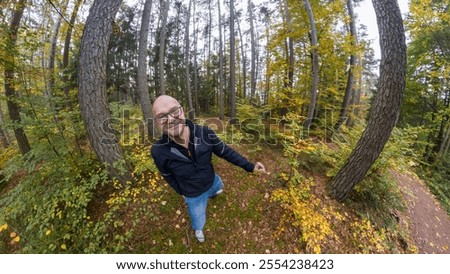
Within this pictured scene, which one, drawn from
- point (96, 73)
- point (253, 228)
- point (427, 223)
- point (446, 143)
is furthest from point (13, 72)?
point (446, 143)

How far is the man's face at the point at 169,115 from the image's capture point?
6.41 feet

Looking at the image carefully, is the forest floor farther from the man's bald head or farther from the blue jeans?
the man's bald head

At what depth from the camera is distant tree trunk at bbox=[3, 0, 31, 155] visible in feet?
11.3

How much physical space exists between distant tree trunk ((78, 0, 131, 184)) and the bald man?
171 centimetres

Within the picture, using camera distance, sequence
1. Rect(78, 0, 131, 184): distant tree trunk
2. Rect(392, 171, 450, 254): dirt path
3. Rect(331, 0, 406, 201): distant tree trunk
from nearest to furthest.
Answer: Rect(331, 0, 406, 201): distant tree trunk
Rect(78, 0, 131, 184): distant tree trunk
Rect(392, 171, 450, 254): dirt path

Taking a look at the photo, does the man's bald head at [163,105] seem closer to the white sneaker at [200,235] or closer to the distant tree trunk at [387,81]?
the white sneaker at [200,235]

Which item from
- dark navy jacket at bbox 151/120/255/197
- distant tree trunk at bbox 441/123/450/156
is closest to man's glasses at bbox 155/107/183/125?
dark navy jacket at bbox 151/120/255/197

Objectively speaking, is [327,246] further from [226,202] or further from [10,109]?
[10,109]

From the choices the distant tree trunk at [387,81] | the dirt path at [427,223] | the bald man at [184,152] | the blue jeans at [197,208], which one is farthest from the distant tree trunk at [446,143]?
the blue jeans at [197,208]

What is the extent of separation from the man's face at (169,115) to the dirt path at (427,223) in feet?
17.7

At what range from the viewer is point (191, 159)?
2.41 m

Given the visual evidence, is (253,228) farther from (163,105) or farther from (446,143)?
(446,143)

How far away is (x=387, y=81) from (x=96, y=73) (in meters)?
4.82
